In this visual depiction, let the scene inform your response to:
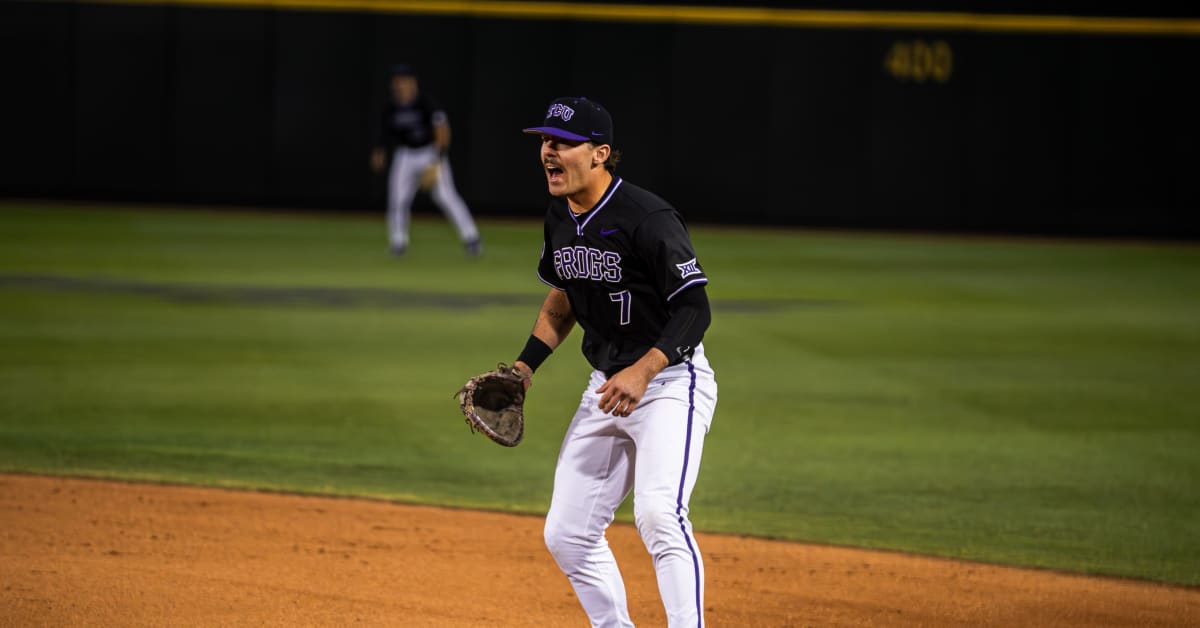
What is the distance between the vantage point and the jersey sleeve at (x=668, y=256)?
4.45 m

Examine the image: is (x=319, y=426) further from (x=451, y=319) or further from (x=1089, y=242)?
(x=1089, y=242)

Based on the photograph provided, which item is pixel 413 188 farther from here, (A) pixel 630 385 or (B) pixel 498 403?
(A) pixel 630 385

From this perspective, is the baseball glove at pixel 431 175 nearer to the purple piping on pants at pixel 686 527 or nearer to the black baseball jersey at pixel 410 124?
the black baseball jersey at pixel 410 124

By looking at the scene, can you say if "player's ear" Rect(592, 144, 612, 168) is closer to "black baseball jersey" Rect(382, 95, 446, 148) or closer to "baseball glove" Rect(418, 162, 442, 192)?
"baseball glove" Rect(418, 162, 442, 192)

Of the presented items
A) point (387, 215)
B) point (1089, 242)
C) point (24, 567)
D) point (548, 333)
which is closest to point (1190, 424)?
point (548, 333)

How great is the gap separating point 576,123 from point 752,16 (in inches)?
782

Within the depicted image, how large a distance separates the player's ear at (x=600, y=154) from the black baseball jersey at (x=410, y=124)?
1436 cm

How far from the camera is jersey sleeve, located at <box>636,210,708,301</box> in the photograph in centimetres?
445

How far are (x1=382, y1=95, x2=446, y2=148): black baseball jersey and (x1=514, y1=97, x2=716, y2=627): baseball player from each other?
14.3m

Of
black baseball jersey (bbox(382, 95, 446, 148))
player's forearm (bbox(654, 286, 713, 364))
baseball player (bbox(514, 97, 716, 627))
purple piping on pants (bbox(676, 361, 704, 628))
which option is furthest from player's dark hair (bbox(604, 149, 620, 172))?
black baseball jersey (bbox(382, 95, 446, 148))

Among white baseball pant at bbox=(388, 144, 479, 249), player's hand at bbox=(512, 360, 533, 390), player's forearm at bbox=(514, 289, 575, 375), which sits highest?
player's forearm at bbox=(514, 289, 575, 375)

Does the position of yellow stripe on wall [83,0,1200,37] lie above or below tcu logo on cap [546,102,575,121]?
below

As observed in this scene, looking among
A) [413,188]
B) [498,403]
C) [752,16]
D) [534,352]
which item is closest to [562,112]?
[534,352]

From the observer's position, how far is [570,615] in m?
5.69
